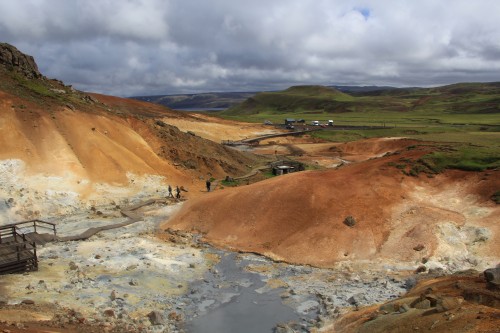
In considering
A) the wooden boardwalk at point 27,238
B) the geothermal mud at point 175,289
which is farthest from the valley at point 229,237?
the wooden boardwalk at point 27,238

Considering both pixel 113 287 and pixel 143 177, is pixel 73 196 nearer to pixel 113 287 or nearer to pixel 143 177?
pixel 143 177

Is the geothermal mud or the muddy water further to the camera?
the muddy water

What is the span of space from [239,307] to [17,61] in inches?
1735

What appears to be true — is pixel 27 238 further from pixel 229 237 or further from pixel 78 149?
pixel 78 149

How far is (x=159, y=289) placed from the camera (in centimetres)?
2277

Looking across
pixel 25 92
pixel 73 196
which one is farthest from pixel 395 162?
pixel 25 92

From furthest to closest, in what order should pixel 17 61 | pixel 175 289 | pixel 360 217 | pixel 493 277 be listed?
1. pixel 17 61
2. pixel 360 217
3. pixel 175 289
4. pixel 493 277

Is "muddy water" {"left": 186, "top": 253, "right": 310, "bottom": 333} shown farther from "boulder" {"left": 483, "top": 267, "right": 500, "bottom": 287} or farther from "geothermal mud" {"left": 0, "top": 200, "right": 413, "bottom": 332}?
"boulder" {"left": 483, "top": 267, "right": 500, "bottom": 287}

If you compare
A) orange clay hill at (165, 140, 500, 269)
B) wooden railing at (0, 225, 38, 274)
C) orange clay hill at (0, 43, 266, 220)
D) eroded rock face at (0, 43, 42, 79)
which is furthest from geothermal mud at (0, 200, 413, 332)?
eroded rock face at (0, 43, 42, 79)

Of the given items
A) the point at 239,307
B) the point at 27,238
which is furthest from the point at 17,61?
the point at 239,307

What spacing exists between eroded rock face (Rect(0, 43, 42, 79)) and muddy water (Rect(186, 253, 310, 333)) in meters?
38.2

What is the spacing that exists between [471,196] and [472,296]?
1567 cm

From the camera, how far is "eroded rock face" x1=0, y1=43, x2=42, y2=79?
50966mm

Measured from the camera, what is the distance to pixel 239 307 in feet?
72.1
